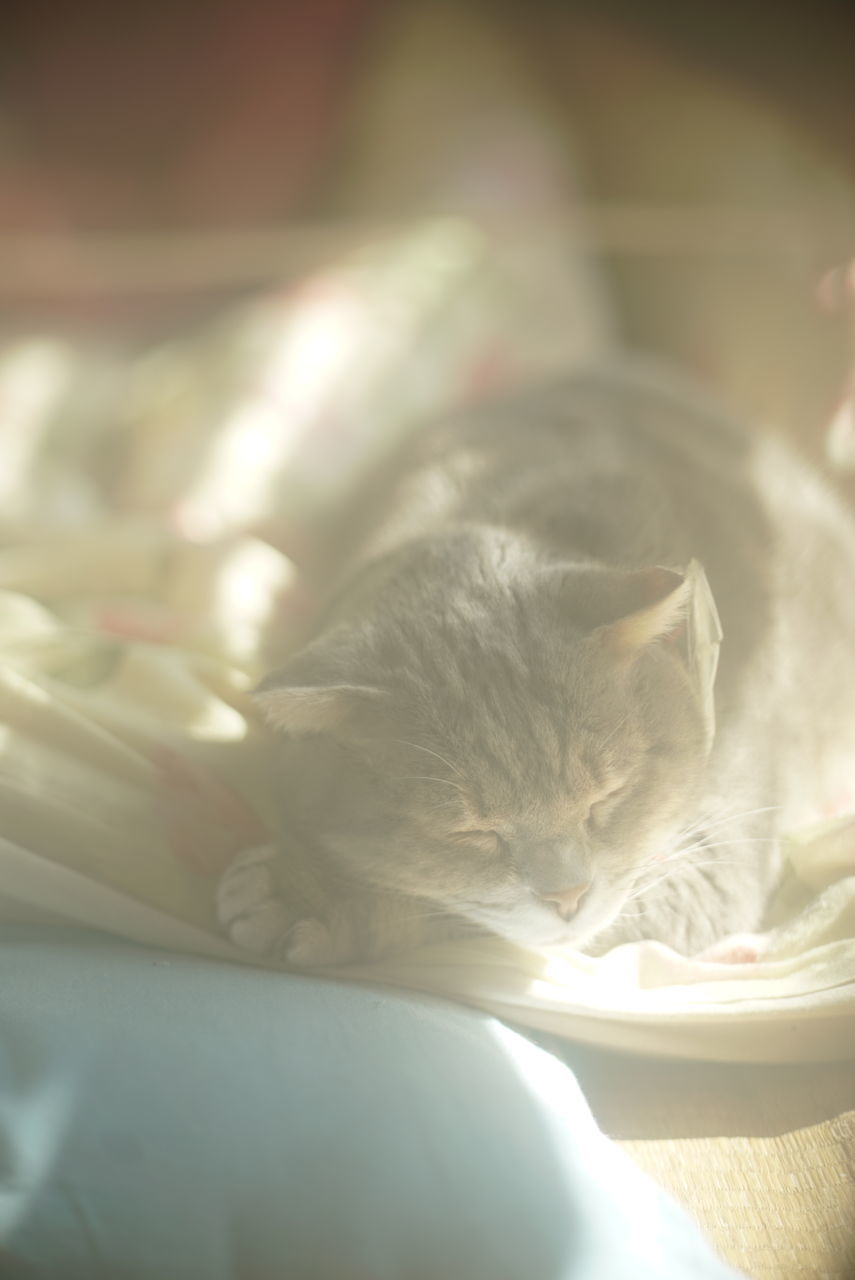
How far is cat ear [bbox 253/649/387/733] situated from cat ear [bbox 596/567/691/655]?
0.20 m

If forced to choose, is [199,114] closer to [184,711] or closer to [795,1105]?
[184,711]

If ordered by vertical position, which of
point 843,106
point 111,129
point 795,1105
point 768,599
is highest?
point 843,106

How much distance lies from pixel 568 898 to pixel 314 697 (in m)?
0.26

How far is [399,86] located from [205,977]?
1.46 metres

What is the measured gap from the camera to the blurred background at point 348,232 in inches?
55.7

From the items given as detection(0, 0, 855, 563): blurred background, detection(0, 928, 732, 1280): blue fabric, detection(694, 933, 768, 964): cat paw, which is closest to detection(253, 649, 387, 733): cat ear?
detection(0, 928, 732, 1280): blue fabric

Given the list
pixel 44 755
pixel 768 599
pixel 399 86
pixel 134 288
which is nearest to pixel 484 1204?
pixel 44 755

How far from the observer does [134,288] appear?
195 cm

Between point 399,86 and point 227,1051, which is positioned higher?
point 399,86

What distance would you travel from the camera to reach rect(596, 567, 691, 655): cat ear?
2.68 feet

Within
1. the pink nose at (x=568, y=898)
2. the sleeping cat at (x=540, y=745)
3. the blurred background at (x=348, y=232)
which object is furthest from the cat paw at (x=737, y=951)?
the blurred background at (x=348, y=232)

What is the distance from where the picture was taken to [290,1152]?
25.2 inches

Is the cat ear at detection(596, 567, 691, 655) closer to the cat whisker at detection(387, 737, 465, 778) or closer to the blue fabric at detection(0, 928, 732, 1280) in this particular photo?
the cat whisker at detection(387, 737, 465, 778)

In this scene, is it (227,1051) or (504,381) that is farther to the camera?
(504,381)
